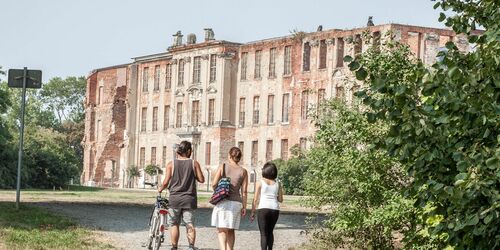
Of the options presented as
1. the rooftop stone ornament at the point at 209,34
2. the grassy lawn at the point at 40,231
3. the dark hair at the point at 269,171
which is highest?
the rooftop stone ornament at the point at 209,34

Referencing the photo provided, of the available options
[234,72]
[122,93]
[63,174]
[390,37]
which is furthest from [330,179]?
[122,93]

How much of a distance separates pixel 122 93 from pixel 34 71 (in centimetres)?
6715

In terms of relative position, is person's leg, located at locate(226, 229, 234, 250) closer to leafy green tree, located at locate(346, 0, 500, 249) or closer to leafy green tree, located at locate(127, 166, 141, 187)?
leafy green tree, located at locate(346, 0, 500, 249)

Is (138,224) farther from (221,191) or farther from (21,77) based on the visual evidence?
(221,191)

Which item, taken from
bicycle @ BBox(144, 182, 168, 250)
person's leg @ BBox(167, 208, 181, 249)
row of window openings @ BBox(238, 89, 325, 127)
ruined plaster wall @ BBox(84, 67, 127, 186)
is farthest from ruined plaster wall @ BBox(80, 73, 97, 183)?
person's leg @ BBox(167, 208, 181, 249)

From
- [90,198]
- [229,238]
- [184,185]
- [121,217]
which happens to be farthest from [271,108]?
[229,238]

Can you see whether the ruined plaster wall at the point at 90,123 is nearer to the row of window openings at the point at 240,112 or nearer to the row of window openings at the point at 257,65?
the row of window openings at the point at 240,112

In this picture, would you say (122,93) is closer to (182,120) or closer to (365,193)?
(182,120)

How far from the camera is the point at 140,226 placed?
28.2 meters

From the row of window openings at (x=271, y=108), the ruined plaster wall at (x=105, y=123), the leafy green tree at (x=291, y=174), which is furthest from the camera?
the ruined plaster wall at (x=105, y=123)

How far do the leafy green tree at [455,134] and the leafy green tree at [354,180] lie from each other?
762 cm

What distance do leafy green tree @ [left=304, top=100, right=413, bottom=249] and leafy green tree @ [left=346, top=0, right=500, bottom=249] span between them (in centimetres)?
762

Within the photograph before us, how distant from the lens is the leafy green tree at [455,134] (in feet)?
35.3

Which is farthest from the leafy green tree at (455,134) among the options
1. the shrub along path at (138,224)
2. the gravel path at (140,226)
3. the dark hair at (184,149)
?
the shrub along path at (138,224)
